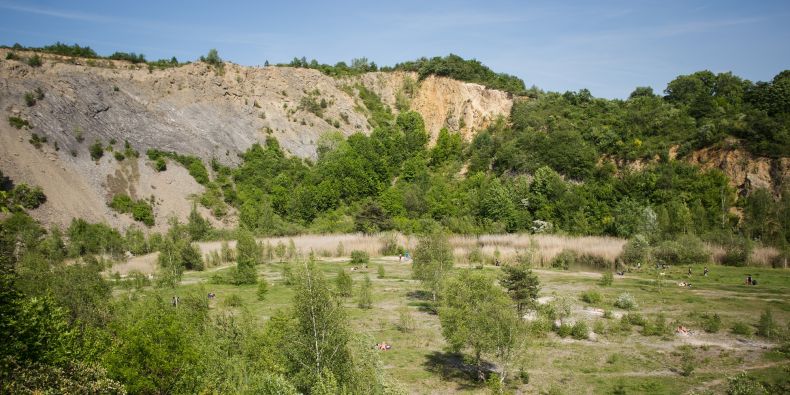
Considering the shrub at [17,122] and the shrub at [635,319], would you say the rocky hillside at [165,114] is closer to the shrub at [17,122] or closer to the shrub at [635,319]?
the shrub at [17,122]

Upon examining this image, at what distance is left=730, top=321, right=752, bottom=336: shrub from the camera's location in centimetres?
2853

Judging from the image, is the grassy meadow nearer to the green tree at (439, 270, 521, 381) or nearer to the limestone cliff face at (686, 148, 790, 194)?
the green tree at (439, 270, 521, 381)

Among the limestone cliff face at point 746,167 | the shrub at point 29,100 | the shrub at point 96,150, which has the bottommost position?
the limestone cliff face at point 746,167

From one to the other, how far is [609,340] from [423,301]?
13.7 metres

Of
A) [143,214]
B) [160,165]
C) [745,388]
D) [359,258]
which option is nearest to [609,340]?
[745,388]

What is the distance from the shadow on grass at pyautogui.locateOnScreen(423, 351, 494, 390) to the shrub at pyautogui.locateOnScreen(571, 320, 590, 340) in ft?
21.6

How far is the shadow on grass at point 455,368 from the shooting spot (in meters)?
23.8

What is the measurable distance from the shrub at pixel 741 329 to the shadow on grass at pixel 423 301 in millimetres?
17332

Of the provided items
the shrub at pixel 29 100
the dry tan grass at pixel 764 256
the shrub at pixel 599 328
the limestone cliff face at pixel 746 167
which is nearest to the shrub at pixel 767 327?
the shrub at pixel 599 328

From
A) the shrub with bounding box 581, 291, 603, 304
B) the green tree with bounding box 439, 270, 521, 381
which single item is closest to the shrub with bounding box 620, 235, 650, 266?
the shrub with bounding box 581, 291, 603, 304

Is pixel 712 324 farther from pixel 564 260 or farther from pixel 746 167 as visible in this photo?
pixel 746 167

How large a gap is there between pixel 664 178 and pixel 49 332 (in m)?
64.6

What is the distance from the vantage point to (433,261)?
37.3m

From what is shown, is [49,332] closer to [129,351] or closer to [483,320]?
[129,351]
